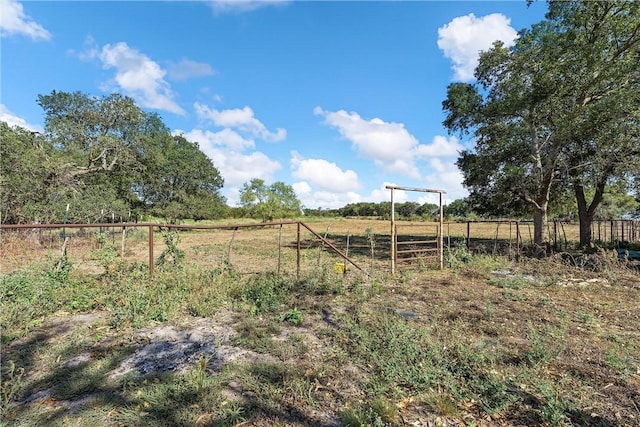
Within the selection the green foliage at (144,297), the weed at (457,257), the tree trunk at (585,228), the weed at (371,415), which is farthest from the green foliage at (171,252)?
the tree trunk at (585,228)

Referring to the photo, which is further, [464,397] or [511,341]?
[511,341]

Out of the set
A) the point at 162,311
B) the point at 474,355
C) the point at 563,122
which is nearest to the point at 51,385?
the point at 162,311

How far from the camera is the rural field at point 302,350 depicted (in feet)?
9.33

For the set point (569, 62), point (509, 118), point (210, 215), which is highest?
point (569, 62)

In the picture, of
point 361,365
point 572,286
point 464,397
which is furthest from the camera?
point 572,286

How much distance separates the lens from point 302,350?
4.06 meters

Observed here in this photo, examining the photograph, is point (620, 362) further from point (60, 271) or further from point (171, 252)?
point (60, 271)

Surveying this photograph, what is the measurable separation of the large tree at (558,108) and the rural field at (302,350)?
5.45 metres

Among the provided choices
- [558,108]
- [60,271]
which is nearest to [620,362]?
[60,271]

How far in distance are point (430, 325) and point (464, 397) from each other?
1.88 meters

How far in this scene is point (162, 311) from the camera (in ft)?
17.1

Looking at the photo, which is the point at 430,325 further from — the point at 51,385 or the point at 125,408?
the point at 51,385

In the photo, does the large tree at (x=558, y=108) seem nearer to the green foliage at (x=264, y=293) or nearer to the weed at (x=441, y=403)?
the green foliage at (x=264, y=293)

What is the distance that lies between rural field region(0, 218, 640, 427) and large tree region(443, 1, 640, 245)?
17.9 feet
